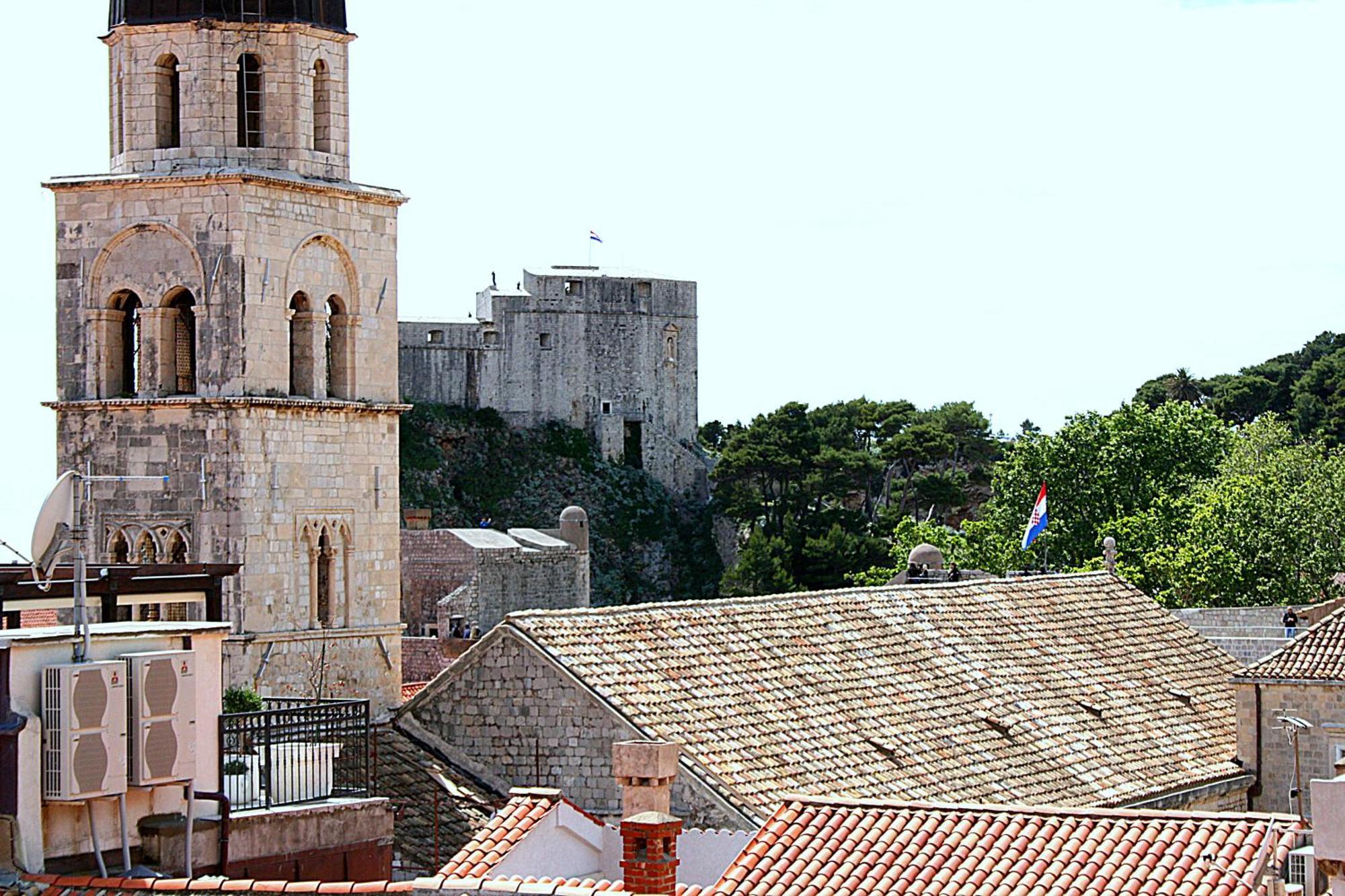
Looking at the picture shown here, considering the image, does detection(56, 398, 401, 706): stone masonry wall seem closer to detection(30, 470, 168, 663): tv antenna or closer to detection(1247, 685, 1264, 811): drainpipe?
detection(30, 470, 168, 663): tv antenna

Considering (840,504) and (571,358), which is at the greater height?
(571,358)

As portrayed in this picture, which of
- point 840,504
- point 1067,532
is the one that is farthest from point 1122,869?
point 840,504

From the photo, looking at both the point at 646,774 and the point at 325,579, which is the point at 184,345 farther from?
the point at 646,774

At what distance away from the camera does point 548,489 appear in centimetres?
10200

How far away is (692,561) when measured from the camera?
104 metres

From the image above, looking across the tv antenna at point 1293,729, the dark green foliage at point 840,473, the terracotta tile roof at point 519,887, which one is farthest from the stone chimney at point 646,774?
the dark green foliage at point 840,473

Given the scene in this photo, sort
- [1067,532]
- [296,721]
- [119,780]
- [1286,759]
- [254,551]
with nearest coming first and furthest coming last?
1. [119,780]
2. [296,721]
3. [254,551]
4. [1286,759]
5. [1067,532]

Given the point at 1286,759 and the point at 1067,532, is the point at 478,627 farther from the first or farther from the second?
the point at 1286,759

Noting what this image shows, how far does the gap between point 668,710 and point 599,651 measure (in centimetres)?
108

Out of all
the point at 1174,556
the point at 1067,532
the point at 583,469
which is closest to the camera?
the point at 1174,556

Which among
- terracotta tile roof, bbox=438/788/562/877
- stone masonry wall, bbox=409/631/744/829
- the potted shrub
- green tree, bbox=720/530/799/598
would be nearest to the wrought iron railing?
the potted shrub

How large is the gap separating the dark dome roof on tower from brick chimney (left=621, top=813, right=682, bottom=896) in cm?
1384

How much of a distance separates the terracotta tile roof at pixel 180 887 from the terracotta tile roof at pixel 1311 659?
16601mm

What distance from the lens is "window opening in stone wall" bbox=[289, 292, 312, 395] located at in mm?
27062
